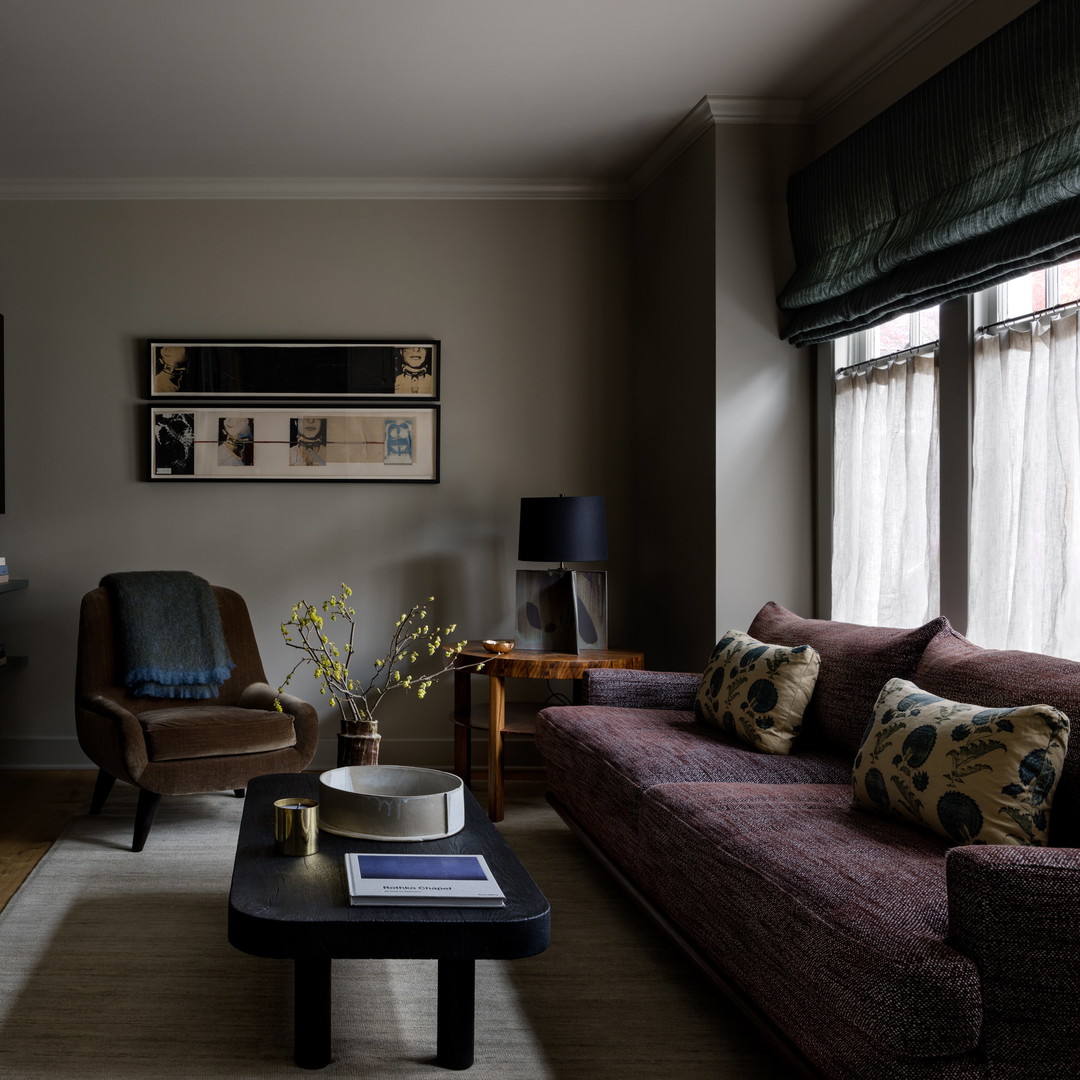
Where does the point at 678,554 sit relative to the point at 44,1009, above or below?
above

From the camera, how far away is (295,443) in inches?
178

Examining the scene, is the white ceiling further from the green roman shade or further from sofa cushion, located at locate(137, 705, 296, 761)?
sofa cushion, located at locate(137, 705, 296, 761)

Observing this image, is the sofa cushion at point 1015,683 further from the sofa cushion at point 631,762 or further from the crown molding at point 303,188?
the crown molding at point 303,188

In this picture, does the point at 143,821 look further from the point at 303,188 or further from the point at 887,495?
the point at 303,188

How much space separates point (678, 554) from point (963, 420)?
1.45 metres

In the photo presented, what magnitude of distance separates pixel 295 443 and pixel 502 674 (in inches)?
60.8

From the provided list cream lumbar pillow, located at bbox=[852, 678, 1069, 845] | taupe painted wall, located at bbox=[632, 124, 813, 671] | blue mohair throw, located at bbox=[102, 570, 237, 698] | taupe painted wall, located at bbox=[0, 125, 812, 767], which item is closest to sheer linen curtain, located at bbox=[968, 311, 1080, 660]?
cream lumbar pillow, located at bbox=[852, 678, 1069, 845]

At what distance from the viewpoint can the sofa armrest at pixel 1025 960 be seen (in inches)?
56.7

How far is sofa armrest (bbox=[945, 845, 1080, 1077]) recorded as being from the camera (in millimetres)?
1441

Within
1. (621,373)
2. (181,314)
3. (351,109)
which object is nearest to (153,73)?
(351,109)

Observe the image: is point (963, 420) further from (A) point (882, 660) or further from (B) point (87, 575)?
(B) point (87, 575)

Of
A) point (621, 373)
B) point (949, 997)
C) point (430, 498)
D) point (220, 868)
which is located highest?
point (621, 373)

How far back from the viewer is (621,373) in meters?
4.66

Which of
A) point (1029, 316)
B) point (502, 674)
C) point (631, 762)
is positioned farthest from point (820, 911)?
point (502, 674)
